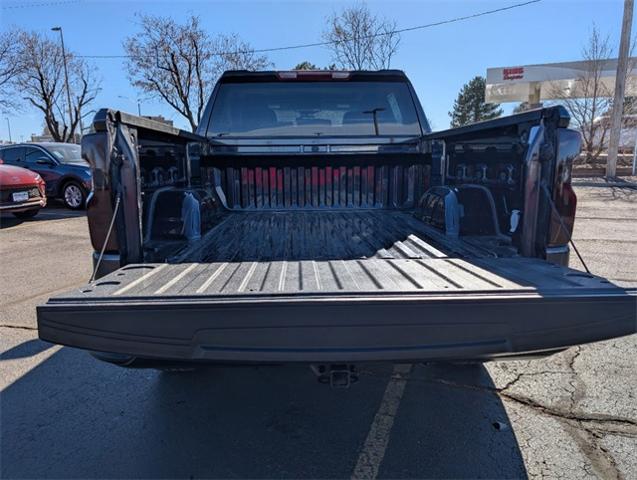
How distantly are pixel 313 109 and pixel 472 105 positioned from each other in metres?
46.9

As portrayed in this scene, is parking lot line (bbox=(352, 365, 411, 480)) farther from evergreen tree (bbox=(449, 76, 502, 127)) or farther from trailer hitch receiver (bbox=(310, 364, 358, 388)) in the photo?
evergreen tree (bbox=(449, 76, 502, 127))

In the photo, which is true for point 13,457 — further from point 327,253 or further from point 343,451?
point 327,253

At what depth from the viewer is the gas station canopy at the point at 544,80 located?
80.1 feet

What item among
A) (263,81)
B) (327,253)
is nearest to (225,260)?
(327,253)

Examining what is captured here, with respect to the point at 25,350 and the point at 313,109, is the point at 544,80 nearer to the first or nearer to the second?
the point at 313,109

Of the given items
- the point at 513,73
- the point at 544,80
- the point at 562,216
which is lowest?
the point at 562,216

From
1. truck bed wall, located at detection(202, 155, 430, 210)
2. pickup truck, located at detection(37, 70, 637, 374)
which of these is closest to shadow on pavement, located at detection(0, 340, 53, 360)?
pickup truck, located at detection(37, 70, 637, 374)

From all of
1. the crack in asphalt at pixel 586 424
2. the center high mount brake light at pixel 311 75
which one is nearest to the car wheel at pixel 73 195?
the center high mount brake light at pixel 311 75

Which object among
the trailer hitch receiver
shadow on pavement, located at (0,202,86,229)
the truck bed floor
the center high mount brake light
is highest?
the center high mount brake light

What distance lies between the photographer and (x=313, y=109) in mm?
4156

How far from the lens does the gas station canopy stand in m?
24.4

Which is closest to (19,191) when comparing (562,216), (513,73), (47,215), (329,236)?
(47,215)

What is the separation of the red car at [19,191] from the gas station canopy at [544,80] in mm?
26846

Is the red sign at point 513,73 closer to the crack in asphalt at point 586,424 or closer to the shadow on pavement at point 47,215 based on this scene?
the shadow on pavement at point 47,215
